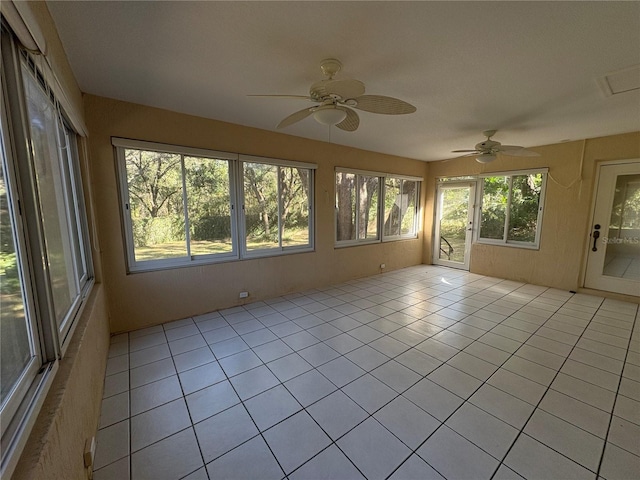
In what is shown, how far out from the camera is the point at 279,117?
3.09 meters

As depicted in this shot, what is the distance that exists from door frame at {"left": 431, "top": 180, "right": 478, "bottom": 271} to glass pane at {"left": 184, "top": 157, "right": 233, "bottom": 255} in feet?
15.2

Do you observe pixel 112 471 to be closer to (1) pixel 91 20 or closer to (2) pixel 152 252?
(2) pixel 152 252

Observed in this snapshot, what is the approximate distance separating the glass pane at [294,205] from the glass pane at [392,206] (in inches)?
77.5

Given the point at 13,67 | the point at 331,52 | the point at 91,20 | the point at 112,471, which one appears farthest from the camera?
the point at 331,52

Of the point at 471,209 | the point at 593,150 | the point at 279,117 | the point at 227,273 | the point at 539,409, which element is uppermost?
the point at 279,117

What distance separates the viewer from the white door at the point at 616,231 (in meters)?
3.78

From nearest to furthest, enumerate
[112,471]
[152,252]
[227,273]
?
[112,471], [152,252], [227,273]

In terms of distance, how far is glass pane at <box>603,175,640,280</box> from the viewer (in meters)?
3.77

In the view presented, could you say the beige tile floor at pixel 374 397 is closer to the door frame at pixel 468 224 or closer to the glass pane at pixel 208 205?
the glass pane at pixel 208 205

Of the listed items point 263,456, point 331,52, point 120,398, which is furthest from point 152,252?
point 331,52

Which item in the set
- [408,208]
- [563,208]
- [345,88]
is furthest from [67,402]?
[563,208]

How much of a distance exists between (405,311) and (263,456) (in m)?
2.49

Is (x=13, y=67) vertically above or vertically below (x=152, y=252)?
above

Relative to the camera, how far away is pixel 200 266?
10.7 feet
